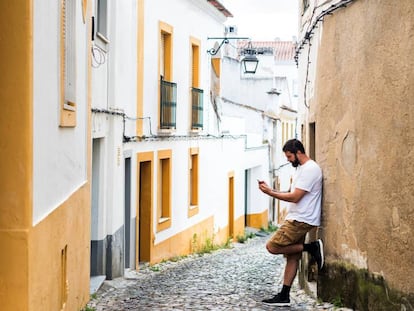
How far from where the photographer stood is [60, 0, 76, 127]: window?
7781 mm

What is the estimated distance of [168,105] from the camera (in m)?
17.6

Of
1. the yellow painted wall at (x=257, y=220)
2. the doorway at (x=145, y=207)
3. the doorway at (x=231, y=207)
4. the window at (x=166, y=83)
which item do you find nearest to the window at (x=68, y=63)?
the doorway at (x=145, y=207)

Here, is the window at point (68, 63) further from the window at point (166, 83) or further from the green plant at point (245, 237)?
the green plant at point (245, 237)

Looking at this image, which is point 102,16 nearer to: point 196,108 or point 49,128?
→ point 49,128

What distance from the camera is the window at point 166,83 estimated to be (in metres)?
17.2

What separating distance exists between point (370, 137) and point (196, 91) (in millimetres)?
12743

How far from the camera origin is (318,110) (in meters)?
10.3

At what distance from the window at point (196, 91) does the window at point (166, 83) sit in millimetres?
2031

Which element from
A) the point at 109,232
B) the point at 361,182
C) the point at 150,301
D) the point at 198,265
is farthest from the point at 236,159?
the point at 361,182

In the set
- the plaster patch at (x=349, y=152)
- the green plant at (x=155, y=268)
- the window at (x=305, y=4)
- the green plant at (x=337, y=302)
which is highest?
the window at (x=305, y=4)

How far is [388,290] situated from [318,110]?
3324 mm

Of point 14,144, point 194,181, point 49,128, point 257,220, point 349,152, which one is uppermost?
point 49,128

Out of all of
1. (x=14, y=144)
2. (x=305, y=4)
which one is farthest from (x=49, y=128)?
(x=305, y=4)

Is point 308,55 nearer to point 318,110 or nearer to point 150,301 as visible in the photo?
point 318,110
